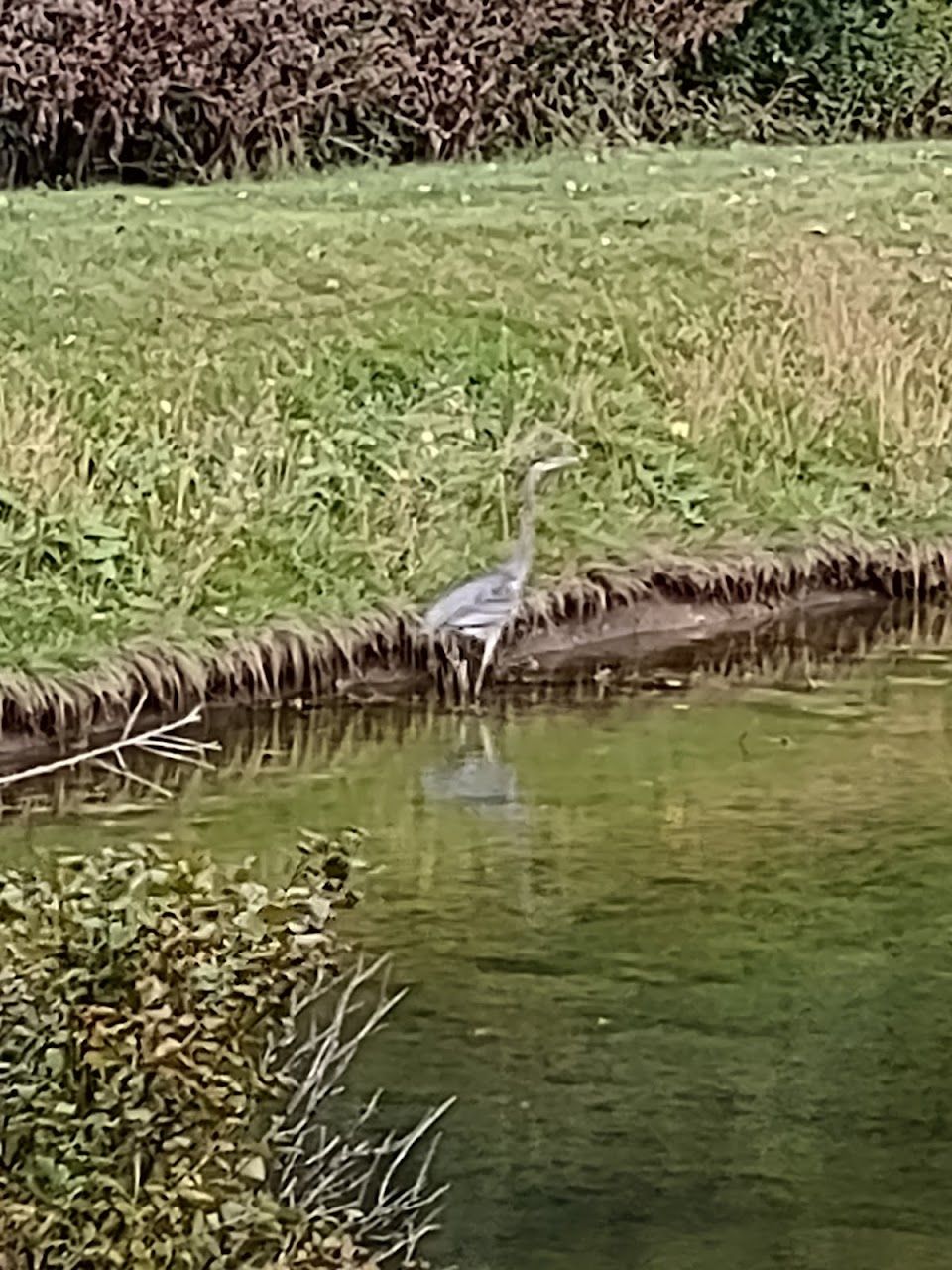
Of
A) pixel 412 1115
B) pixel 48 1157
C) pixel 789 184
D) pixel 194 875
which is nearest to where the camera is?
pixel 48 1157

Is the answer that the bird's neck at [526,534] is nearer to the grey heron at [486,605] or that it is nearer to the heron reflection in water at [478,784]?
the grey heron at [486,605]

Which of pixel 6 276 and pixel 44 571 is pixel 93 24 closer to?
pixel 6 276

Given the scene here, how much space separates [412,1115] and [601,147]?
1364 centimetres

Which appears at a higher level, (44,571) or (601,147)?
(601,147)

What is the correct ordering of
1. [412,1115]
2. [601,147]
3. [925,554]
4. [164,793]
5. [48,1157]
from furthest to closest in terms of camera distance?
[601,147], [925,554], [164,793], [412,1115], [48,1157]

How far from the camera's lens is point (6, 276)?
44.0 feet

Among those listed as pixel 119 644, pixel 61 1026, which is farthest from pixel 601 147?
pixel 61 1026

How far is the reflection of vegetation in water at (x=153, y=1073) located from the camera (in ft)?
16.7

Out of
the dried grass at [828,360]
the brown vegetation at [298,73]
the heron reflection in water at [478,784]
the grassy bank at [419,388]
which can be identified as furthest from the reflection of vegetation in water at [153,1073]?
the brown vegetation at [298,73]

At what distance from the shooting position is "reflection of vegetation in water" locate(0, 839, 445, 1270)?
509 cm

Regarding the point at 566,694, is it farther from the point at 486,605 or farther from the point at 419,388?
the point at 419,388

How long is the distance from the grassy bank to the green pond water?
92 cm

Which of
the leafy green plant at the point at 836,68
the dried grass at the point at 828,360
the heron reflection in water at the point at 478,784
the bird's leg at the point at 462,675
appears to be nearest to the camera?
the heron reflection in water at the point at 478,784

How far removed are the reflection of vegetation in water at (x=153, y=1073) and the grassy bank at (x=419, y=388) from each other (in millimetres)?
5167
